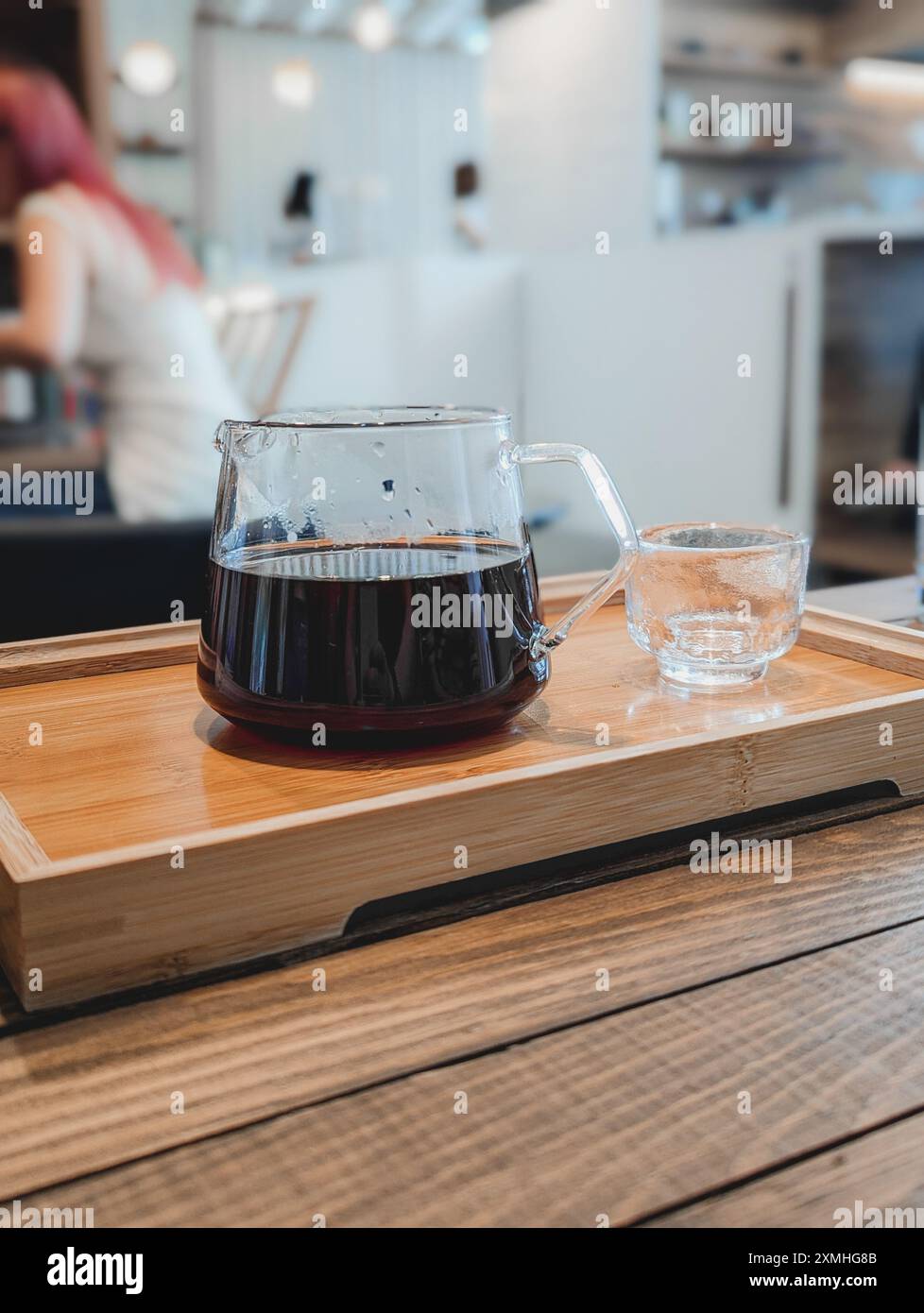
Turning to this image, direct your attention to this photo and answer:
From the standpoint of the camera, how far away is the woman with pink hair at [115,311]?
1.97m

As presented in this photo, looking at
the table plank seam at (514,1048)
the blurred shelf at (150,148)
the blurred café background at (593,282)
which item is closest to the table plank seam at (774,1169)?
the table plank seam at (514,1048)

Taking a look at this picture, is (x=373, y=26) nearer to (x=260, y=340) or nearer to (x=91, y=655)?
(x=260, y=340)

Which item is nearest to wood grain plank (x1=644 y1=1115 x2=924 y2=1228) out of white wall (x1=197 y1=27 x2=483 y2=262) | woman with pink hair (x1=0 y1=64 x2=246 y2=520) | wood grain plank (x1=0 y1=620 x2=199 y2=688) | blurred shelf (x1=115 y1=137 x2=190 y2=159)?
wood grain plank (x1=0 y1=620 x2=199 y2=688)

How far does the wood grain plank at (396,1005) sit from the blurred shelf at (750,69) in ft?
14.4

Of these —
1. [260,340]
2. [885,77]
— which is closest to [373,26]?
[885,77]

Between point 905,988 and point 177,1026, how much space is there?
274 millimetres

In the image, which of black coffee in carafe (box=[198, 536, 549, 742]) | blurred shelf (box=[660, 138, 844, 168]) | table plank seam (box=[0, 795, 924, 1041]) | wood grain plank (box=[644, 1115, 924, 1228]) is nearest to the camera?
wood grain plank (box=[644, 1115, 924, 1228])

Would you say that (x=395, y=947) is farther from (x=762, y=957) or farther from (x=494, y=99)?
(x=494, y=99)

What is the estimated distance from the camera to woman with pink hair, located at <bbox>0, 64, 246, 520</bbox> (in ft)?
6.46

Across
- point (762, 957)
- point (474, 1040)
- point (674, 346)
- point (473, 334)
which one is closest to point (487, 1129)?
point (474, 1040)

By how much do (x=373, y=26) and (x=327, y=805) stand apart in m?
6.72

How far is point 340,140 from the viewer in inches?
266

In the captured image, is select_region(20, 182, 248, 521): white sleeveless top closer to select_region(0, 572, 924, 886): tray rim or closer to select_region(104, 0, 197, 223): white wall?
select_region(0, 572, 924, 886): tray rim
